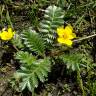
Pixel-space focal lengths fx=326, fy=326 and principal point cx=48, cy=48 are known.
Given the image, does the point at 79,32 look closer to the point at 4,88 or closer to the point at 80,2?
the point at 80,2

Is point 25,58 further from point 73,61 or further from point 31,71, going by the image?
point 73,61

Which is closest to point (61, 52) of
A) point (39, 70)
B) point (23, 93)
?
point (39, 70)

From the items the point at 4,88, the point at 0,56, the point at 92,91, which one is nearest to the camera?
the point at 92,91

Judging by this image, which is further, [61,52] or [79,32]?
[79,32]

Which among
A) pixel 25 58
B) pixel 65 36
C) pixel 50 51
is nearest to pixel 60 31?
pixel 65 36

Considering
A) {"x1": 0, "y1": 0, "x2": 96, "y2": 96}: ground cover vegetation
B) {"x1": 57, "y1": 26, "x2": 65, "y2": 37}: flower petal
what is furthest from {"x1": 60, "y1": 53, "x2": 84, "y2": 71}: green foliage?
{"x1": 57, "y1": 26, "x2": 65, "y2": 37}: flower petal

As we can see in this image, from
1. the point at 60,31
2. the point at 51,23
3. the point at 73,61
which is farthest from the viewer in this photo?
the point at 51,23

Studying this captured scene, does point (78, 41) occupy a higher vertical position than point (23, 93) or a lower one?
higher
